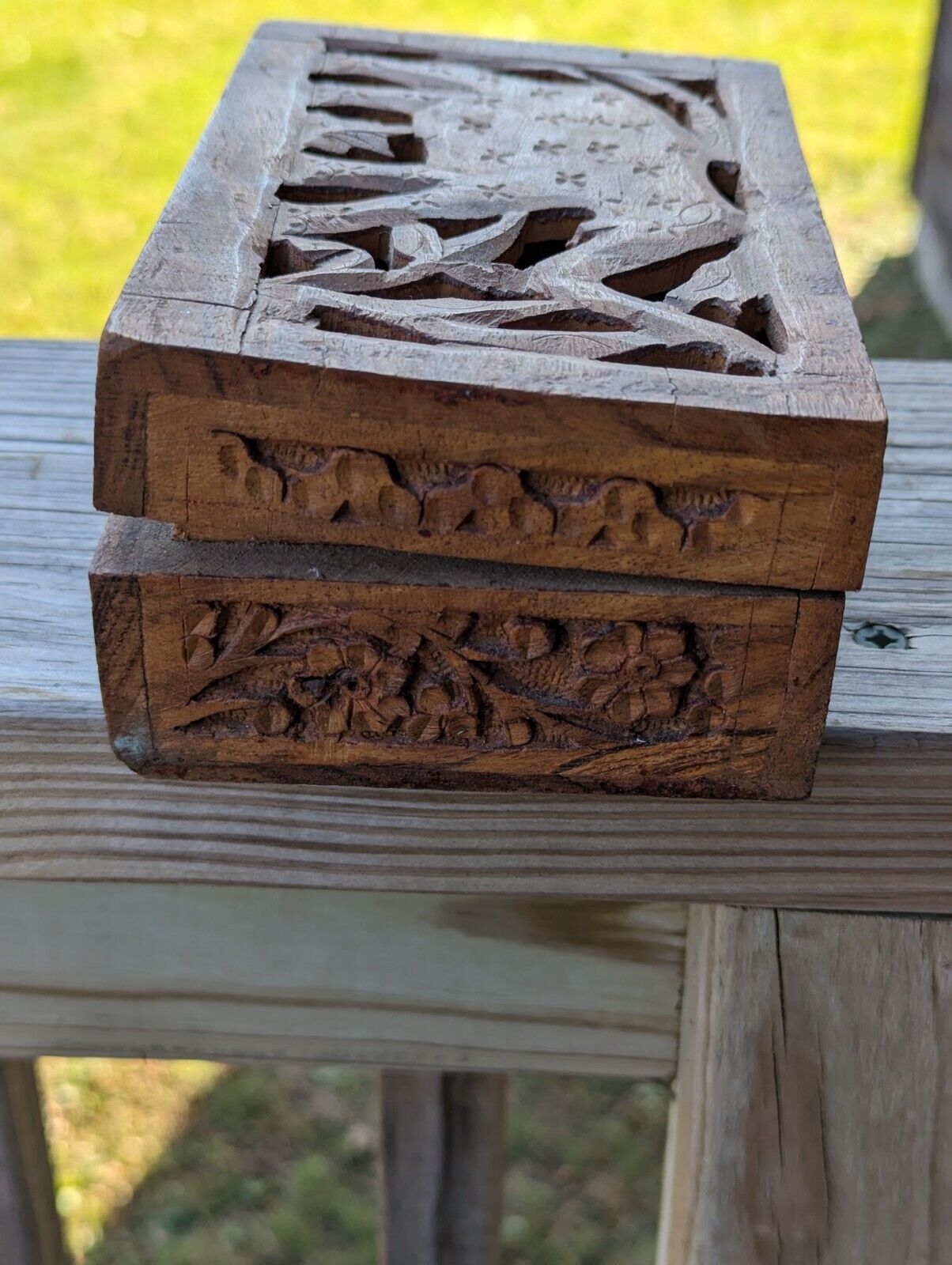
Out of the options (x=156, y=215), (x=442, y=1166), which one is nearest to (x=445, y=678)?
(x=442, y=1166)

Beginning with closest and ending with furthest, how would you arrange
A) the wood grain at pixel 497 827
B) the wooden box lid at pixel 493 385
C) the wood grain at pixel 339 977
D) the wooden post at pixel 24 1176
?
the wooden box lid at pixel 493 385 → the wood grain at pixel 497 827 → the wood grain at pixel 339 977 → the wooden post at pixel 24 1176

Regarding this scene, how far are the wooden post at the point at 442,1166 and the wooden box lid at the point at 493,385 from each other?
603mm

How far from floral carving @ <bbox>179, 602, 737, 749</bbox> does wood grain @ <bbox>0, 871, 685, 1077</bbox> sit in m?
0.19

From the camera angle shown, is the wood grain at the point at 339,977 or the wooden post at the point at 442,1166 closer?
the wood grain at the point at 339,977

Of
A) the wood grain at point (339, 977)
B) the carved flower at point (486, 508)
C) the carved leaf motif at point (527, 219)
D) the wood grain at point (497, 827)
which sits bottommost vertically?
the wood grain at point (339, 977)

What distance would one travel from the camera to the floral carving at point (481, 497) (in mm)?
778

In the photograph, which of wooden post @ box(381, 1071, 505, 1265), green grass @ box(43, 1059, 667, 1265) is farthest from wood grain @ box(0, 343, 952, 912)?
green grass @ box(43, 1059, 667, 1265)

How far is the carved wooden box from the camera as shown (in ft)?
2.68

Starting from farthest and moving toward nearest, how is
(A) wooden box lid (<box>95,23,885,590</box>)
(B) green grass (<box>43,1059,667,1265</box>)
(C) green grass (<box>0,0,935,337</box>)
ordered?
(C) green grass (<box>0,0,935,337</box>) < (B) green grass (<box>43,1059,667,1265</box>) < (A) wooden box lid (<box>95,23,885,590</box>)

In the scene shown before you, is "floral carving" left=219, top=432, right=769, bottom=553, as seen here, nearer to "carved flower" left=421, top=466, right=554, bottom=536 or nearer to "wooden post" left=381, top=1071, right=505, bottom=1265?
"carved flower" left=421, top=466, right=554, bottom=536

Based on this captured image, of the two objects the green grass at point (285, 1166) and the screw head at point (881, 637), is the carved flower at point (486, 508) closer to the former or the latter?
the screw head at point (881, 637)

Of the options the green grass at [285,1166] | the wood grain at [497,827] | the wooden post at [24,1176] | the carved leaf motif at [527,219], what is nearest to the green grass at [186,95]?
the green grass at [285,1166]

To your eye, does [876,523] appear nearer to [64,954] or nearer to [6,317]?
[64,954]

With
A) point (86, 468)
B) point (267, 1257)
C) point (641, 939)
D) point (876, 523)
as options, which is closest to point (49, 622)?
point (86, 468)
